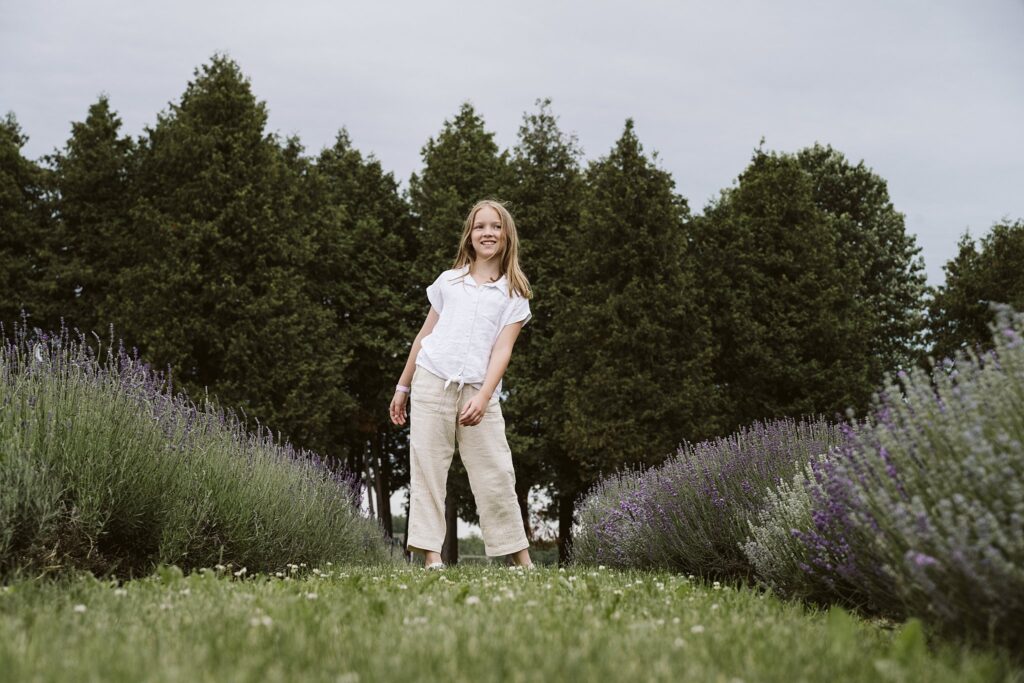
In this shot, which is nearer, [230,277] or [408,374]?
[408,374]

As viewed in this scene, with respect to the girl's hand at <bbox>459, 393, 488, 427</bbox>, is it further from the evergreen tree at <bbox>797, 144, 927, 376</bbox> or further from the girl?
the evergreen tree at <bbox>797, 144, 927, 376</bbox>

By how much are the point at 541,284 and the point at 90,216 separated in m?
11.5

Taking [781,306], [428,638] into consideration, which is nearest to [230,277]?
[781,306]

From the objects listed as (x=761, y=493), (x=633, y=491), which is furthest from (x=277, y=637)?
(x=633, y=491)

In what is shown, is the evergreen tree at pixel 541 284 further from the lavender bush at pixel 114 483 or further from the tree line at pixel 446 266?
the lavender bush at pixel 114 483

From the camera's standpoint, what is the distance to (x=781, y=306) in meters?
22.4

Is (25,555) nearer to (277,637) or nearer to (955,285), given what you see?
(277,637)

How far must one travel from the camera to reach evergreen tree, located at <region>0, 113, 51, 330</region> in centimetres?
2174

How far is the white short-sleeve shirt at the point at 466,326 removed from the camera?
6207 millimetres

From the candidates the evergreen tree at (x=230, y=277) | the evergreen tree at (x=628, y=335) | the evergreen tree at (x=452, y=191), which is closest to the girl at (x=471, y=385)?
the evergreen tree at (x=628, y=335)

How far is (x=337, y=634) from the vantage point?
2965 mm

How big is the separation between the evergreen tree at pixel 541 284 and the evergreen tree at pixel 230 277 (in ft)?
14.1

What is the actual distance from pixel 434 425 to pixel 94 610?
9.82 ft

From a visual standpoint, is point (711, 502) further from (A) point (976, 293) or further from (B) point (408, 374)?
(A) point (976, 293)
